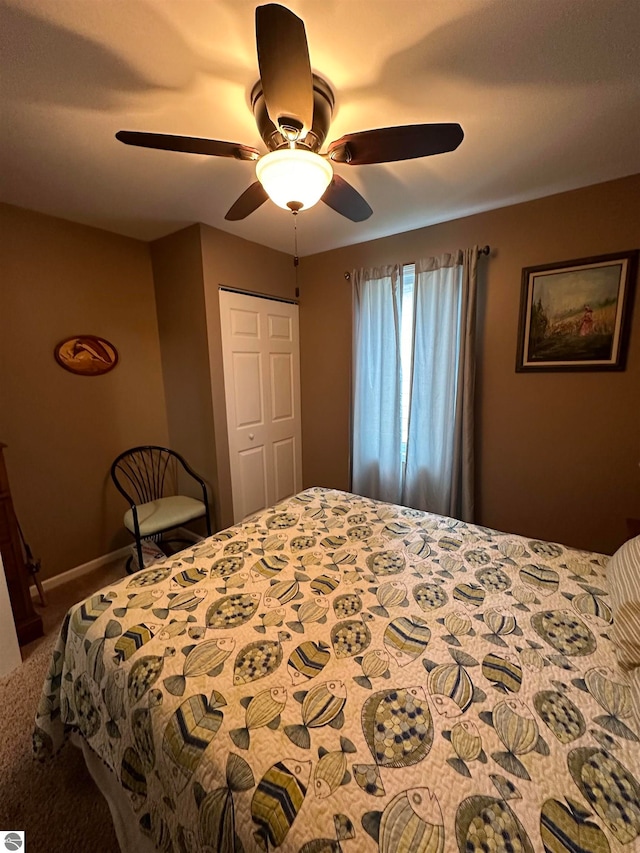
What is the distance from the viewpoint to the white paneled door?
2684mm

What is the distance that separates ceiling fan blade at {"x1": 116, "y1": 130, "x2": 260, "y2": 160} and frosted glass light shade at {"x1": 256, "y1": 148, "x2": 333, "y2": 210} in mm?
79

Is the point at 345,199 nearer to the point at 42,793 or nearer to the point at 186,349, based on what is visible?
the point at 186,349

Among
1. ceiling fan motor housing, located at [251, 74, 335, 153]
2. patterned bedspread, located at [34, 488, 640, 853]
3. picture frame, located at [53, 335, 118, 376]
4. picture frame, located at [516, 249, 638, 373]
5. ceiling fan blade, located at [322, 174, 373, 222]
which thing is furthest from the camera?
picture frame, located at [53, 335, 118, 376]

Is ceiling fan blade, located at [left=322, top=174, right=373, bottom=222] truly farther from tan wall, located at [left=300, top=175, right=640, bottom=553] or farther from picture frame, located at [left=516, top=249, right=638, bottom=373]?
picture frame, located at [left=516, top=249, right=638, bottom=373]

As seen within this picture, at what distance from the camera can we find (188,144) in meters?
1.13

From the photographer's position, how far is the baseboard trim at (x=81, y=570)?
231 centimetres

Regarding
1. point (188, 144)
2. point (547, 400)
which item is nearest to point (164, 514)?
point (188, 144)

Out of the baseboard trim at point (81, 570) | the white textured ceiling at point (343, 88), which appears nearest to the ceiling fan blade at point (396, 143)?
the white textured ceiling at point (343, 88)

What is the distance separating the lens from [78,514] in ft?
8.00

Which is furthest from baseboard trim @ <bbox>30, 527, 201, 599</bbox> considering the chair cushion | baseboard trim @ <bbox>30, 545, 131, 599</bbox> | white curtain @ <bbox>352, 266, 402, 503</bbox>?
white curtain @ <bbox>352, 266, 402, 503</bbox>

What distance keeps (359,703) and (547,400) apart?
2161 millimetres

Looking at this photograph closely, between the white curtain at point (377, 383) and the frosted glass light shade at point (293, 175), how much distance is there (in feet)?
5.08

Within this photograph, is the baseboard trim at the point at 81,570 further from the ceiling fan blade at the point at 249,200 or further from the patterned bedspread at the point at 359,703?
the ceiling fan blade at the point at 249,200

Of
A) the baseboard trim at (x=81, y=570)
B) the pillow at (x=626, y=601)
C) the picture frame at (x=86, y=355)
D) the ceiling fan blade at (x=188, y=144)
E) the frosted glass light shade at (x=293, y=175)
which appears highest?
the ceiling fan blade at (x=188, y=144)
